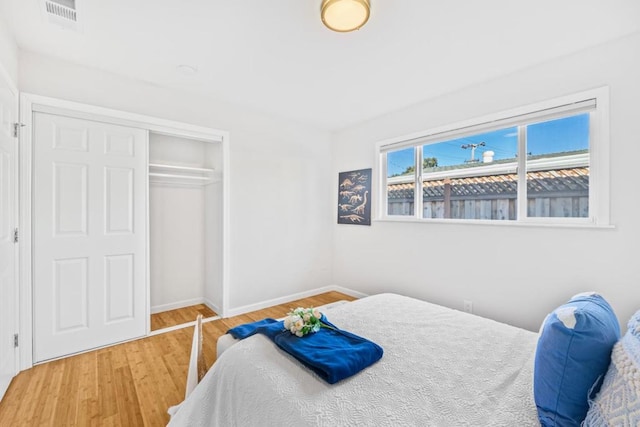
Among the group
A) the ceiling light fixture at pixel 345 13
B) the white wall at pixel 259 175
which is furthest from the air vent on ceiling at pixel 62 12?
the ceiling light fixture at pixel 345 13

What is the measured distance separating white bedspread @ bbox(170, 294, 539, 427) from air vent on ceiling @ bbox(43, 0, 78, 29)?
7.71 ft

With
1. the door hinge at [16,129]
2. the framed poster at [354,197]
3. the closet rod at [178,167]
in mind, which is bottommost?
the framed poster at [354,197]

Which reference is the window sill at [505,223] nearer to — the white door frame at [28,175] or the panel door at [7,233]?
the white door frame at [28,175]

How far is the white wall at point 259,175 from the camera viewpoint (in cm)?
257

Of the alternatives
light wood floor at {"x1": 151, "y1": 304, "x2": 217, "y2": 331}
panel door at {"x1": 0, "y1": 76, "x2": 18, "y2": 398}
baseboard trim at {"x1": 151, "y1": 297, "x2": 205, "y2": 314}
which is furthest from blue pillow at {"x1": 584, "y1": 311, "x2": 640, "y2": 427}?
baseboard trim at {"x1": 151, "y1": 297, "x2": 205, "y2": 314}

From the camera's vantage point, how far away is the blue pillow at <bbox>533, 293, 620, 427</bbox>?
908 mm

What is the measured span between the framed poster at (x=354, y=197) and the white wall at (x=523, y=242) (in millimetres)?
182

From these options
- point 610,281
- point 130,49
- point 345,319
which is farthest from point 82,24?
point 610,281

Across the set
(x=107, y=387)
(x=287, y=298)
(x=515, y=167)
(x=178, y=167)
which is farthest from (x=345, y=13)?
(x=287, y=298)

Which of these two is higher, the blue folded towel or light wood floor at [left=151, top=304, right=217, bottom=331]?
the blue folded towel

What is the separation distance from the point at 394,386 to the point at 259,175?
294 centimetres

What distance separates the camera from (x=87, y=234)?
2561 mm

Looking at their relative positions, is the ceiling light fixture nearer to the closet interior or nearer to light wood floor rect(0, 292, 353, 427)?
the closet interior

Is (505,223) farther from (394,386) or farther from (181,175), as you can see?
(181,175)
